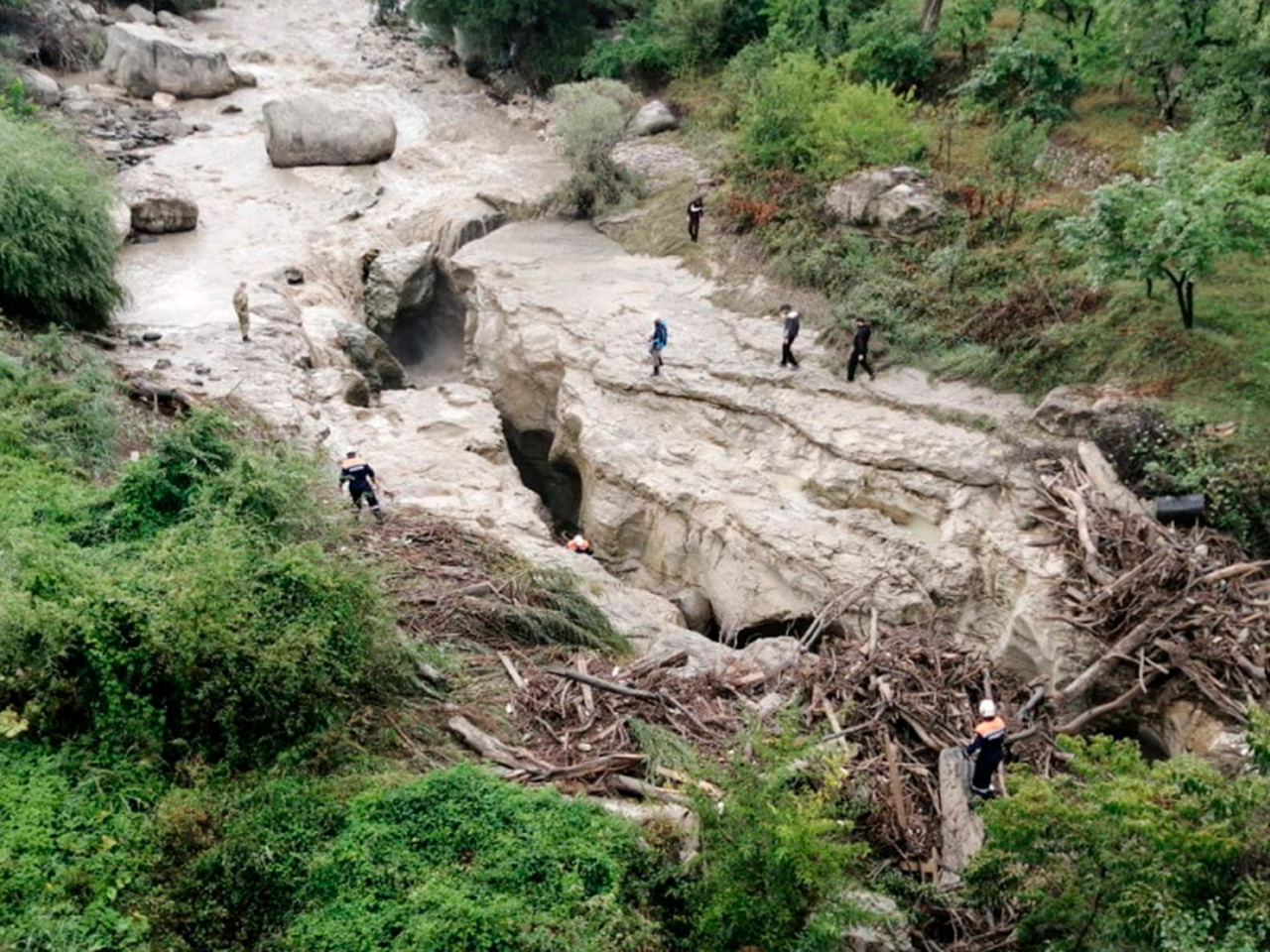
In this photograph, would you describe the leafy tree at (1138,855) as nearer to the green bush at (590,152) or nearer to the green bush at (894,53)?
the green bush at (590,152)

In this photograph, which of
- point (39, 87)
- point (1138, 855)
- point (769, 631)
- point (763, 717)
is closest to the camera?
point (1138, 855)

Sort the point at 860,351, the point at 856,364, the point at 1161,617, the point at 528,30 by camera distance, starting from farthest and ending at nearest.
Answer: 1. the point at 528,30
2. the point at 856,364
3. the point at 860,351
4. the point at 1161,617

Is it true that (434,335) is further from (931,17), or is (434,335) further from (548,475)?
(931,17)

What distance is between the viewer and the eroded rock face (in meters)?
14.2

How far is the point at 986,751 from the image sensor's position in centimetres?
938

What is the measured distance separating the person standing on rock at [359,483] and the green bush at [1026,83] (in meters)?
16.9

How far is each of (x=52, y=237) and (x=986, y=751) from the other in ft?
57.8

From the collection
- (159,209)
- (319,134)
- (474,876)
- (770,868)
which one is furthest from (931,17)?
(474,876)

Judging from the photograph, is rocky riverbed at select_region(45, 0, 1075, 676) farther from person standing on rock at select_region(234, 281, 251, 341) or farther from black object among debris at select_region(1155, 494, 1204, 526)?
black object among debris at select_region(1155, 494, 1204, 526)

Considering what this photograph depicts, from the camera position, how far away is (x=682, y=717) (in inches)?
398

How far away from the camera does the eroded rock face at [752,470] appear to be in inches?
560

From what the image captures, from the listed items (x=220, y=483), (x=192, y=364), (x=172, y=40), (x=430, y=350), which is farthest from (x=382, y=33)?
(x=220, y=483)

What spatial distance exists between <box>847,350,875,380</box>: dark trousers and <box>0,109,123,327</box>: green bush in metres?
14.5

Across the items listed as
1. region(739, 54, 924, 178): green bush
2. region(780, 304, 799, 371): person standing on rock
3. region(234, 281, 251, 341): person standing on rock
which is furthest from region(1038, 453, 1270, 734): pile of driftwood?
region(234, 281, 251, 341): person standing on rock
